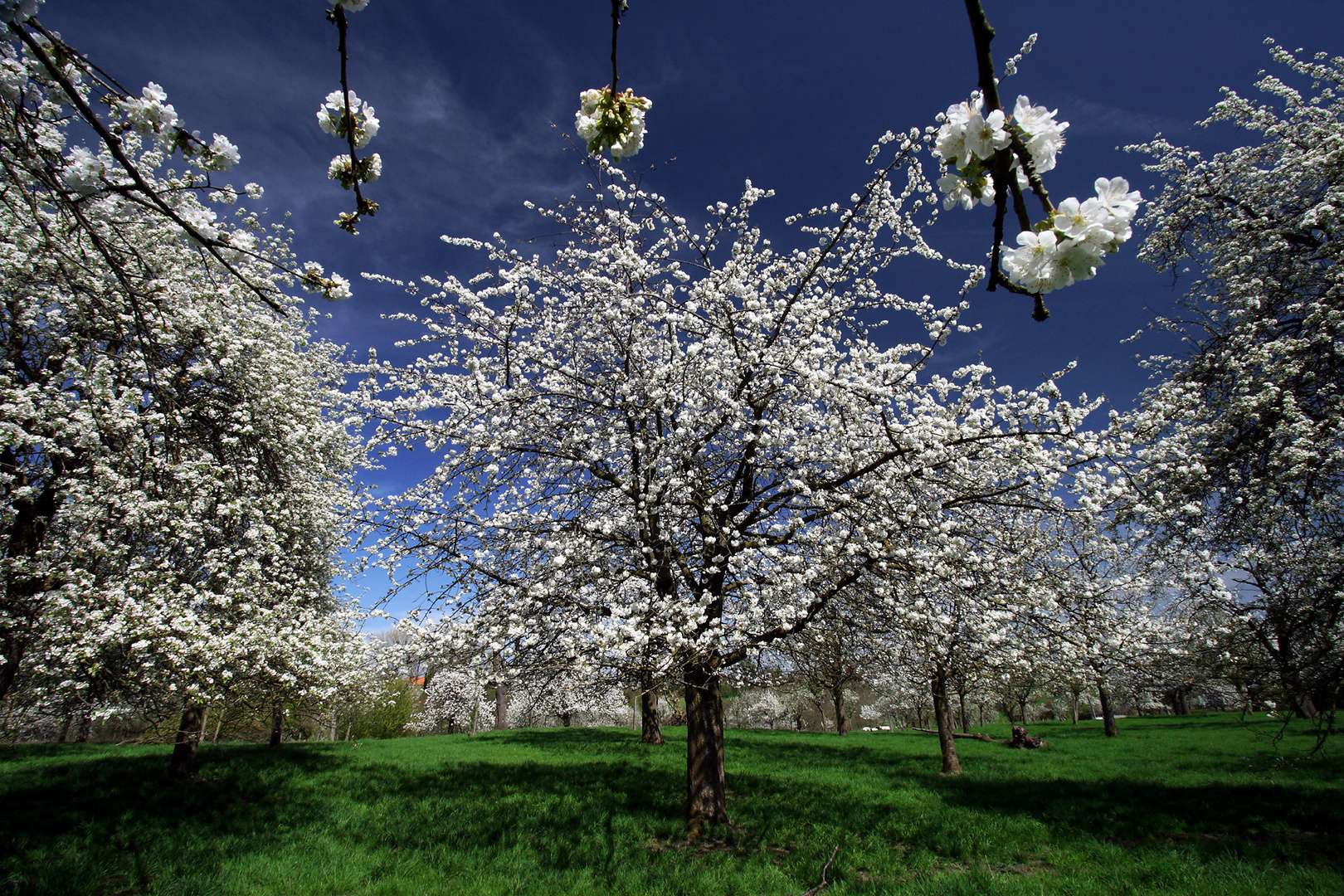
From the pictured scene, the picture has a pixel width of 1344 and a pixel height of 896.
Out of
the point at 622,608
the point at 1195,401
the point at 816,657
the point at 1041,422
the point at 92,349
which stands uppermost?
the point at 92,349

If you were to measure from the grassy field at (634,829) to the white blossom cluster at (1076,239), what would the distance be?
5653mm

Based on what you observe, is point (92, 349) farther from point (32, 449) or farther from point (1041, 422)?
point (1041, 422)

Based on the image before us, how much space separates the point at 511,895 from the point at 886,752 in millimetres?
14308

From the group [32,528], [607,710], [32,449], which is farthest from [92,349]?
[607,710]

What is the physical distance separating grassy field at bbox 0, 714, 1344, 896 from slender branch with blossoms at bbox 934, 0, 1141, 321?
5.67 meters

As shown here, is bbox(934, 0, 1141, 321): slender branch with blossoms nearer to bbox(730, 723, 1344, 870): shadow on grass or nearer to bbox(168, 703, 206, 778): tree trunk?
bbox(730, 723, 1344, 870): shadow on grass

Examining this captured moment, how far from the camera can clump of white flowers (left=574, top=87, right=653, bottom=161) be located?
1.78 m

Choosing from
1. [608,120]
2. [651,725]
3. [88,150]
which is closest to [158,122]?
[88,150]

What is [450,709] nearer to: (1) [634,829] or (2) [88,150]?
(1) [634,829]

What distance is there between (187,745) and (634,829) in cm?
866

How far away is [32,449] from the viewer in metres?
7.18

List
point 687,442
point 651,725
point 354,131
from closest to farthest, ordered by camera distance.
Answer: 1. point 354,131
2. point 687,442
3. point 651,725

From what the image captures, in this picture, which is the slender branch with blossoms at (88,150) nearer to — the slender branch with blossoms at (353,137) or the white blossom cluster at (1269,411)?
the slender branch with blossoms at (353,137)

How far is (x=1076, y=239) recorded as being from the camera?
1316mm
